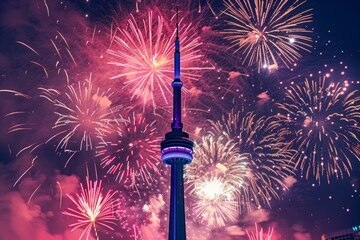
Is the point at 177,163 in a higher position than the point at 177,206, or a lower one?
higher

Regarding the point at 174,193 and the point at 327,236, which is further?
the point at 327,236

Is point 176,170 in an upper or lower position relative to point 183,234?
upper

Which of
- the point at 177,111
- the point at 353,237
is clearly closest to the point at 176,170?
the point at 177,111

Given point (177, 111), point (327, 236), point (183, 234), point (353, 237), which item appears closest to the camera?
point (183, 234)

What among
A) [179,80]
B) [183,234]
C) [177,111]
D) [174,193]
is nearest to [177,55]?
[179,80]

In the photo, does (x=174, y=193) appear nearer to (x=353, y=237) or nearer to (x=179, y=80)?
(x=179, y=80)

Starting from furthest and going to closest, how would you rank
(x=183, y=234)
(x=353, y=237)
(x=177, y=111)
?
(x=353, y=237) → (x=177, y=111) → (x=183, y=234)

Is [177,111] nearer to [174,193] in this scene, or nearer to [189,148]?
[189,148]

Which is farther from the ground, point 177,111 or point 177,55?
point 177,55

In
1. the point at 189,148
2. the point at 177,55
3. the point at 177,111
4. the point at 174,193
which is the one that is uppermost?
the point at 177,55
